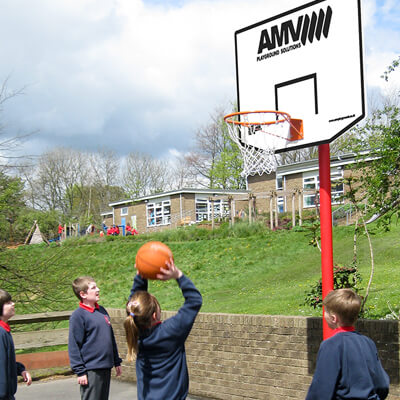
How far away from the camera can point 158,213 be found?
47.4 m

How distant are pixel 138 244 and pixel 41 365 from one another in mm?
16975

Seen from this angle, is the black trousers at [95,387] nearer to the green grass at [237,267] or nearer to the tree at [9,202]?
the green grass at [237,267]

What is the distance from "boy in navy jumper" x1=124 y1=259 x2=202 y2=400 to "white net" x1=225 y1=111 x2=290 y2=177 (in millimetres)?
3874

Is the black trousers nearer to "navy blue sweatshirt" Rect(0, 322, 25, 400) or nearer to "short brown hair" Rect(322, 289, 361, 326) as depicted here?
"navy blue sweatshirt" Rect(0, 322, 25, 400)

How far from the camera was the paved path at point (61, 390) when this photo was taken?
827 cm

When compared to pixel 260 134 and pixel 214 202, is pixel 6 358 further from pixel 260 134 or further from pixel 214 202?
pixel 214 202

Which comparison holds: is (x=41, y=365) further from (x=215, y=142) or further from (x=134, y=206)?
(x=215, y=142)

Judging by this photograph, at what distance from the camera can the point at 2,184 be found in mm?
12148

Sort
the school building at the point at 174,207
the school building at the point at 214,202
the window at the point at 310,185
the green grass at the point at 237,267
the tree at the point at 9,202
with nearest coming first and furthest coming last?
1. the tree at the point at 9,202
2. the green grass at the point at 237,267
3. the window at the point at 310,185
4. the school building at the point at 214,202
5. the school building at the point at 174,207

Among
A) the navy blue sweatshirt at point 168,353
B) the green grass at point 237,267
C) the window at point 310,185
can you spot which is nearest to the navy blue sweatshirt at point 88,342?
the navy blue sweatshirt at point 168,353

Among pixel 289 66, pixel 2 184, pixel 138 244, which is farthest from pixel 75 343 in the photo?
pixel 138 244

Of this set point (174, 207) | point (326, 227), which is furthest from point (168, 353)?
point (174, 207)

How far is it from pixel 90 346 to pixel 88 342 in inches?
1.8

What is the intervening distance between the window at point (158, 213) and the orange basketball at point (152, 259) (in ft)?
137
